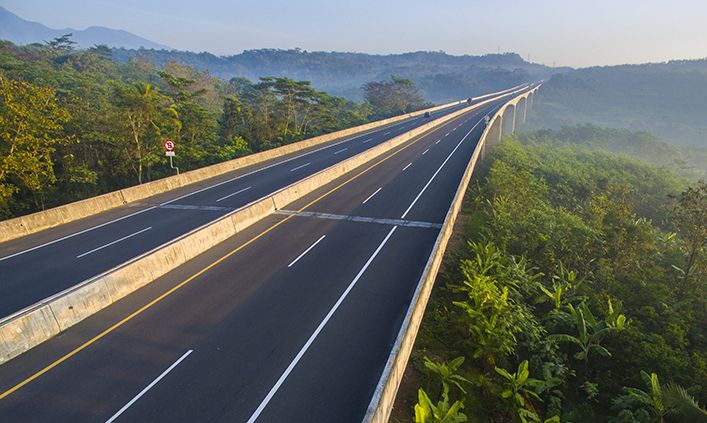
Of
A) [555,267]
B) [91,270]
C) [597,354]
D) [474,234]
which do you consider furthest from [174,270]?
[555,267]

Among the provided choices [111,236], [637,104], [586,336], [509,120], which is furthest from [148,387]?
[637,104]

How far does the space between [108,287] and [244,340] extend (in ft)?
16.5

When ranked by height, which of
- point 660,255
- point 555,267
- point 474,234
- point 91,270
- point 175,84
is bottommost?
point 660,255

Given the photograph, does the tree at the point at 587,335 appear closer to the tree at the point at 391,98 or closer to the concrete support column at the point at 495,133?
the concrete support column at the point at 495,133

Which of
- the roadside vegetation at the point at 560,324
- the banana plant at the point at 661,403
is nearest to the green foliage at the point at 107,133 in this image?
the roadside vegetation at the point at 560,324

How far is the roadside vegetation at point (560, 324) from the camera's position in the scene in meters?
9.88

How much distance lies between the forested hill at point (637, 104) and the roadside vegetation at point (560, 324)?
12310 centimetres

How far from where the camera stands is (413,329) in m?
10.4

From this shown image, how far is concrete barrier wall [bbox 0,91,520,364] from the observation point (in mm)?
9547

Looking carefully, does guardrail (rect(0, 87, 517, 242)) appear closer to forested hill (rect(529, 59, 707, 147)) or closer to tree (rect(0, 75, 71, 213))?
tree (rect(0, 75, 71, 213))

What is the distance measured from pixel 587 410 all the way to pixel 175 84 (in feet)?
131

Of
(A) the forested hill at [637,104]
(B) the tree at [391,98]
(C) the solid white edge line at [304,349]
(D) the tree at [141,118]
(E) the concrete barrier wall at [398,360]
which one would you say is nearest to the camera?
(E) the concrete barrier wall at [398,360]

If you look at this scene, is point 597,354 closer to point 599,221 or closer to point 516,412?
point 516,412

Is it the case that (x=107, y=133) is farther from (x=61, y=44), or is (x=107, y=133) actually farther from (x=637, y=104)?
(x=637, y=104)
